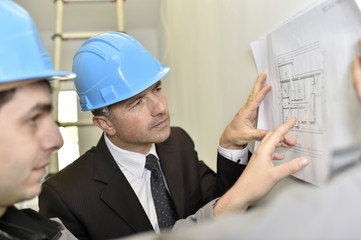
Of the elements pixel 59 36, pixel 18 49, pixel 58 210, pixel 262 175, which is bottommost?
pixel 58 210

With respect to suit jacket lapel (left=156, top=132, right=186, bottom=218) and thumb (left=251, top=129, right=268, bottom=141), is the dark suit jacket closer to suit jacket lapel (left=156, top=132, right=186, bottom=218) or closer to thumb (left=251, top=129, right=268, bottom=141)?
suit jacket lapel (left=156, top=132, right=186, bottom=218)

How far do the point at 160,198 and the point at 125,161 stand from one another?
0.58 ft

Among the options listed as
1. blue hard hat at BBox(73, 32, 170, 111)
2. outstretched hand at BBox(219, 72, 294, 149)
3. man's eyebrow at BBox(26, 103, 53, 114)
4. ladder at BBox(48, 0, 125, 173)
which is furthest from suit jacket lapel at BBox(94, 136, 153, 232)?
ladder at BBox(48, 0, 125, 173)

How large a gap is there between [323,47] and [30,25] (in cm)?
54

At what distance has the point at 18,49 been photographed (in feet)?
1.84

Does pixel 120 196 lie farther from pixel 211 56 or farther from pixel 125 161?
pixel 211 56

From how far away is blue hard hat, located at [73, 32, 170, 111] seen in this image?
0.99 metres

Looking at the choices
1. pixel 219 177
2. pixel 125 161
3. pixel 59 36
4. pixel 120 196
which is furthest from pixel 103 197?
pixel 59 36

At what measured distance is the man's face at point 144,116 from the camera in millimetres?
1056

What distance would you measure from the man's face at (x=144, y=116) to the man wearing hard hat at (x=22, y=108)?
17.0 inches

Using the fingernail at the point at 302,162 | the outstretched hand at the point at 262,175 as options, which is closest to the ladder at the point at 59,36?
the outstretched hand at the point at 262,175

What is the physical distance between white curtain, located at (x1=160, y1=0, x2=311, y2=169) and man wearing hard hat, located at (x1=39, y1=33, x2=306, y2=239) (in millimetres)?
179

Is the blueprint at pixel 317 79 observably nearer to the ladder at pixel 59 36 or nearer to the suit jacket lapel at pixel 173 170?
the suit jacket lapel at pixel 173 170

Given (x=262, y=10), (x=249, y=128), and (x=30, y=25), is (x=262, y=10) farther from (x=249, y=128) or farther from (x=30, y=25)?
(x=30, y=25)
